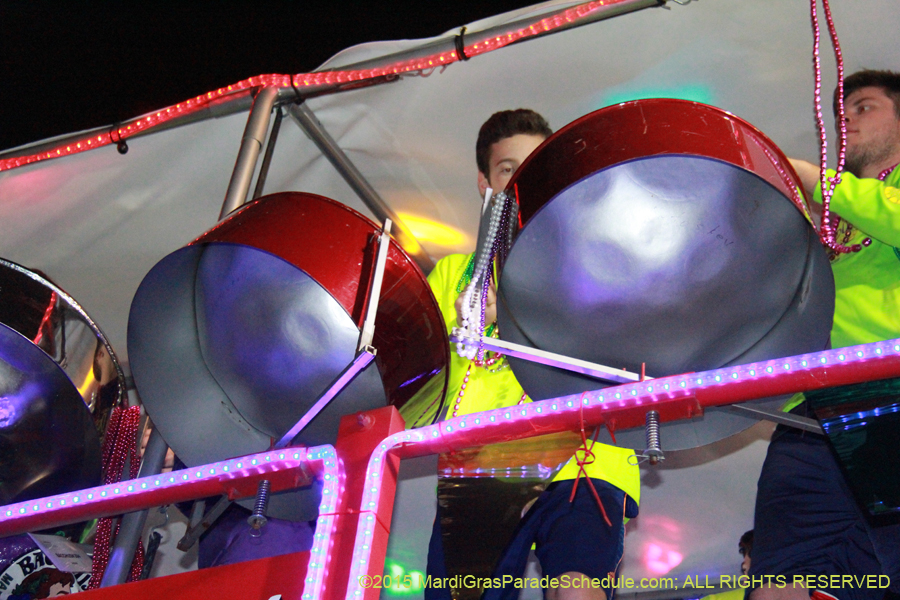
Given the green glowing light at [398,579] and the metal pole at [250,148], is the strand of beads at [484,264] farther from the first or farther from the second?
the metal pole at [250,148]

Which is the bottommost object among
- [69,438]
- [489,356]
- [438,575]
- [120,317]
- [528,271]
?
[438,575]

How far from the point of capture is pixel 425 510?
2.13m

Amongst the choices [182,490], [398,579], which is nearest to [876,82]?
[398,579]

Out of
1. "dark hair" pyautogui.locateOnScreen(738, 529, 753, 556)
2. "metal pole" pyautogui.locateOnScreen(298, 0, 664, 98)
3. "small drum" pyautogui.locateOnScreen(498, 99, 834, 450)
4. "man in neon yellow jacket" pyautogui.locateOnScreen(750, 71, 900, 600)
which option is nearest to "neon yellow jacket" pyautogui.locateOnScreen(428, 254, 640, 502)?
"small drum" pyautogui.locateOnScreen(498, 99, 834, 450)

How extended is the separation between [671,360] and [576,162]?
0.34m

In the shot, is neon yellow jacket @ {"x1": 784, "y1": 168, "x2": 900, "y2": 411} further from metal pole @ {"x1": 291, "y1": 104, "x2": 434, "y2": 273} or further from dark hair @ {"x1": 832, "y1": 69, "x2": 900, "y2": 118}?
metal pole @ {"x1": 291, "y1": 104, "x2": 434, "y2": 273}

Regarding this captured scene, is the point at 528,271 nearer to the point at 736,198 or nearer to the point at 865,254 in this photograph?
the point at 736,198

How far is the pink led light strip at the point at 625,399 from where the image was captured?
0.92 metres

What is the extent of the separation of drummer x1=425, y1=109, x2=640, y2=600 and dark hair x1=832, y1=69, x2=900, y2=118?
0.62m

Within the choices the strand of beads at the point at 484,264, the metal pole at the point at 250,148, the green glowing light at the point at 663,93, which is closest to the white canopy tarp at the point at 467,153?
the green glowing light at the point at 663,93

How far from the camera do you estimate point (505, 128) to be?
1844 mm

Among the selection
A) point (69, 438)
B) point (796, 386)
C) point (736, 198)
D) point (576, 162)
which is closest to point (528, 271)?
point (576, 162)

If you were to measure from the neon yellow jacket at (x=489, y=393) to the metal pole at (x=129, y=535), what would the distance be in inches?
21.9

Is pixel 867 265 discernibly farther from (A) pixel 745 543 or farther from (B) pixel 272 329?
(B) pixel 272 329
